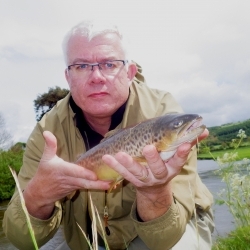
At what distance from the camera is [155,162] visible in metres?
2.83

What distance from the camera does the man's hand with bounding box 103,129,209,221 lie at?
2.83m

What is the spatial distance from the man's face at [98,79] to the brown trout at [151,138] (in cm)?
71

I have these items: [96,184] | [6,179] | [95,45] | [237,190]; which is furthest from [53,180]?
[6,179]

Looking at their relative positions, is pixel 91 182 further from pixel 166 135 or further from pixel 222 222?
pixel 222 222

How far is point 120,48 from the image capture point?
4.24 meters

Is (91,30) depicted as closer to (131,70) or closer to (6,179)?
(131,70)

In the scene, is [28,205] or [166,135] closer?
A: [166,135]

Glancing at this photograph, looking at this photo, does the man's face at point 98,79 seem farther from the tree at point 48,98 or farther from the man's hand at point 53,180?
the tree at point 48,98

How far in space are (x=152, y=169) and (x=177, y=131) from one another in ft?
1.04

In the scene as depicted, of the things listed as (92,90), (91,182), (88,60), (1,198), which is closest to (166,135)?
(91,182)

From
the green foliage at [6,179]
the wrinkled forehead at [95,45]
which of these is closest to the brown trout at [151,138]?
the wrinkled forehead at [95,45]

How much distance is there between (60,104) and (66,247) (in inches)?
70.3

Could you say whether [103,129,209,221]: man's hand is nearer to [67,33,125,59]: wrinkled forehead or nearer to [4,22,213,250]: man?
[4,22,213,250]: man

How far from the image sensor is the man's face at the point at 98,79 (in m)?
3.94
